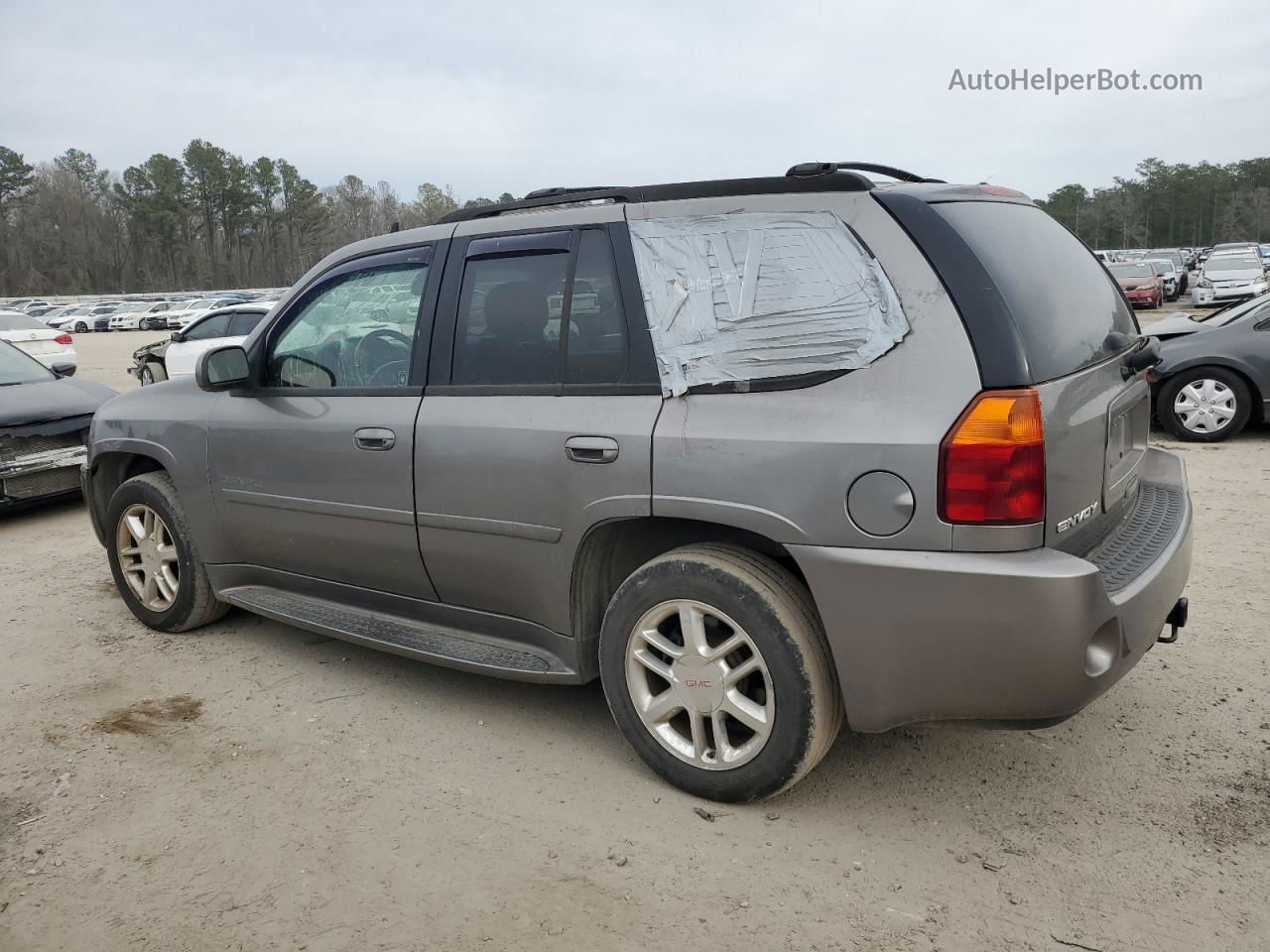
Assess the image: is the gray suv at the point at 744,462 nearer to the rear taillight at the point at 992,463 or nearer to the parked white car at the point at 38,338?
the rear taillight at the point at 992,463

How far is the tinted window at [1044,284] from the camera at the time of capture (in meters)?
2.67

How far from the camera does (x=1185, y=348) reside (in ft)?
28.9

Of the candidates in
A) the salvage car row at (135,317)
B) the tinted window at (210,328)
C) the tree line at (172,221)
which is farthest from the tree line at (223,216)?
the tinted window at (210,328)

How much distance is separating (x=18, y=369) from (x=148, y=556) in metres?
4.82

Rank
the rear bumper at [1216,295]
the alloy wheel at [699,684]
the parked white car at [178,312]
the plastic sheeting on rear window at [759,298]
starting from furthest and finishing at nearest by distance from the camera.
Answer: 1. the parked white car at [178,312]
2. the rear bumper at [1216,295]
3. the alloy wheel at [699,684]
4. the plastic sheeting on rear window at [759,298]

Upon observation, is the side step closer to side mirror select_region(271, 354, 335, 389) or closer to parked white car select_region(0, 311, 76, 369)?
side mirror select_region(271, 354, 335, 389)

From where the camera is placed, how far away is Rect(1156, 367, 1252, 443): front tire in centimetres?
868

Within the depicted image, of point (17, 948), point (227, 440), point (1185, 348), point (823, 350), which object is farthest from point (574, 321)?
point (1185, 348)

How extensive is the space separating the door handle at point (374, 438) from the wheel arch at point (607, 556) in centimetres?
94

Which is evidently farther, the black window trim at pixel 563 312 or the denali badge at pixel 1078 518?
the black window trim at pixel 563 312

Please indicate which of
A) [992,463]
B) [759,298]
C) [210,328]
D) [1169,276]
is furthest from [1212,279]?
[992,463]

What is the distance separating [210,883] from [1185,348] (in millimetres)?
9081

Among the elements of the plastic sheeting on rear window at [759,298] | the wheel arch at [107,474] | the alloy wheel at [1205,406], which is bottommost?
the alloy wheel at [1205,406]

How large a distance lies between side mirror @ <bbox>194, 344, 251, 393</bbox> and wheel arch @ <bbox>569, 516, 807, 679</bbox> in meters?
1.92
